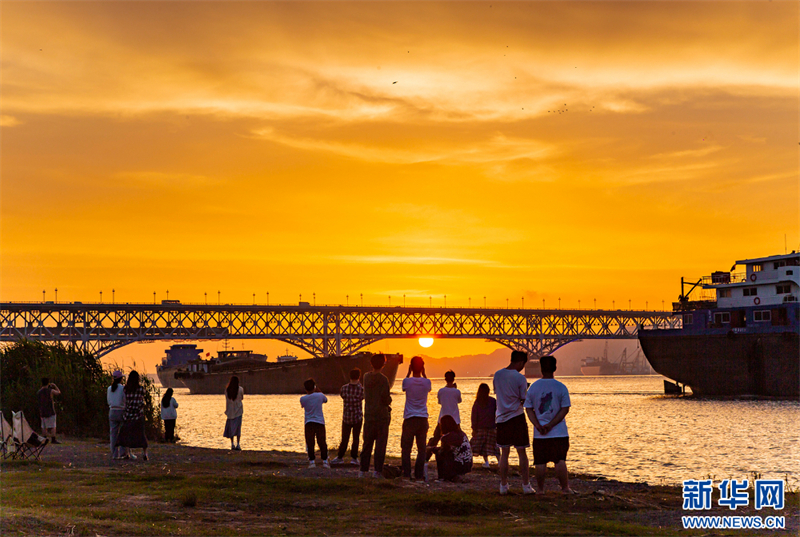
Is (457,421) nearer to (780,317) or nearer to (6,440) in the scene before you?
(6,440)

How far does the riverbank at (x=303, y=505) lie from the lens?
1176cm

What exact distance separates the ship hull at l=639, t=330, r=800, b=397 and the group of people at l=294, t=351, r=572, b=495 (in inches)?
2298

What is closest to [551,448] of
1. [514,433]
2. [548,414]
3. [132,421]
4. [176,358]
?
[548,414]

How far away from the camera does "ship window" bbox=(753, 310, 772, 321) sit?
72438mm

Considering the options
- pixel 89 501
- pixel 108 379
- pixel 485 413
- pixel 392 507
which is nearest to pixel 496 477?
pixel 485 413

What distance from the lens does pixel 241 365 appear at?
13225 centimetres

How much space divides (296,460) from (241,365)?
113670mm

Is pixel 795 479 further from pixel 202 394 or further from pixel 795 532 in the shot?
pixel 202 394

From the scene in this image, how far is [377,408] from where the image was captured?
52.6 ft

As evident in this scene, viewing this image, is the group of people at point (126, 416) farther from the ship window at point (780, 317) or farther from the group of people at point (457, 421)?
the ship window at point (780, 317)

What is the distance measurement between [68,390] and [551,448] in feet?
68.4

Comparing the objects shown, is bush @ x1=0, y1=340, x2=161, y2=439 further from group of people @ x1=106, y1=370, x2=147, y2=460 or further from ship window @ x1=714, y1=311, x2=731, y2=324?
ship window @ x1=714, y1=311, x2=731, y2=324

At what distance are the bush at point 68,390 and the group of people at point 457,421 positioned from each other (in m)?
13.2

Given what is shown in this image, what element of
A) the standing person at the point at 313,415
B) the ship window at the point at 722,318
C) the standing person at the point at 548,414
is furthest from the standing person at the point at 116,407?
the ship window at the point at 722,318
